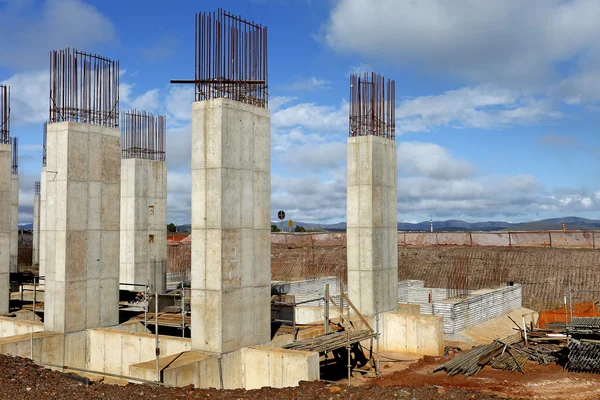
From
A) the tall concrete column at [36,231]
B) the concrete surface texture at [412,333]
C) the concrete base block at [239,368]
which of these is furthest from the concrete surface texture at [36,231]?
the concrete base block at [239,368]

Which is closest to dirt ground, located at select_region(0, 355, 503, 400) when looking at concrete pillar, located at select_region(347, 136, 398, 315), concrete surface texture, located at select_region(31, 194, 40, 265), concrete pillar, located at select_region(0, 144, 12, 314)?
concrete pillar, located at select_region(347, 136, 398, 315)

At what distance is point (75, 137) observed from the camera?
1694 centimetres

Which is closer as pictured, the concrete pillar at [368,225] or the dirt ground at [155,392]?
the dirt ground at [155,392]

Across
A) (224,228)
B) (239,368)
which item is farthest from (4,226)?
(239,368)

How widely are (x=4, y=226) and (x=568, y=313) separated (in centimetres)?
2343

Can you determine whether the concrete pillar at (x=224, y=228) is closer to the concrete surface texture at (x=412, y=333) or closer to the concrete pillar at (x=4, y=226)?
the concrete surface texture at (x=412, y=333)

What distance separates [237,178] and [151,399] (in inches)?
227

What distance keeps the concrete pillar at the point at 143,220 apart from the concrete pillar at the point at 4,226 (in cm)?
480

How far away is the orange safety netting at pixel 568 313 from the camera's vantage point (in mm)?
23516

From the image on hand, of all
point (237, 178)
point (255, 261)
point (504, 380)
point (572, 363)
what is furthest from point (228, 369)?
point (572, 363)

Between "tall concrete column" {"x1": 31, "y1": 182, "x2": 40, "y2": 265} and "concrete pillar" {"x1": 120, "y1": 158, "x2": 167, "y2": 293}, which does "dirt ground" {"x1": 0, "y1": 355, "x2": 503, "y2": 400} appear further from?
"tall concrete column" {"x1": 31, "y1": 182, "x2": 40, "y2": 265}

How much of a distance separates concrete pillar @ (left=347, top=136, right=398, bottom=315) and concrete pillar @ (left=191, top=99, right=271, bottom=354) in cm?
645

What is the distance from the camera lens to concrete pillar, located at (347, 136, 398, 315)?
20.3m

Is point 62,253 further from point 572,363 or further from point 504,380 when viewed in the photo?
point 572,363
